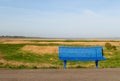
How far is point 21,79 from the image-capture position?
30.4 feet

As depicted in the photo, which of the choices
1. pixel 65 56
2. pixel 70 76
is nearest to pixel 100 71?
pixel 70 76

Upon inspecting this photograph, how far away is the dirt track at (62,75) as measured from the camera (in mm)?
9297

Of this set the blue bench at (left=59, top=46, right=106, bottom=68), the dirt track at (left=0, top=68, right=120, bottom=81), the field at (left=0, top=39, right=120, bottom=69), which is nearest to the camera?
the dirt track at (left=0, top=68, right=120, bottom=81)

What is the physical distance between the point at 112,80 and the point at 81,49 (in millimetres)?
4497

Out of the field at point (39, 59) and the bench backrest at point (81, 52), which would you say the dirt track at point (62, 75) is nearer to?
the field at point (39, 59)

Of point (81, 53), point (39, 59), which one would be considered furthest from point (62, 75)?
point (39, 59)

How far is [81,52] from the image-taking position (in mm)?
13445

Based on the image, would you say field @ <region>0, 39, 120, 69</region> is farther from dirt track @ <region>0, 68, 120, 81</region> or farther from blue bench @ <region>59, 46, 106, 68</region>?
dirt track @ <region>0, 68, 120, 81</region>

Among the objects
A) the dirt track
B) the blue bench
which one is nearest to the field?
the blue bench

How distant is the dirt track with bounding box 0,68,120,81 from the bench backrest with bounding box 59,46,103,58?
2127mm

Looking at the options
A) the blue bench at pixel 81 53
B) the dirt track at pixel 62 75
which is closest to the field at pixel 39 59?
the blue bench at pixel 81 53

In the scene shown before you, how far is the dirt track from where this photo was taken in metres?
9.30

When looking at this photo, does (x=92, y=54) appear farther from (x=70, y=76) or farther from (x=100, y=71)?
(x=70, y=76)

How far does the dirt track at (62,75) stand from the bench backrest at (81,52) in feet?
6.98
